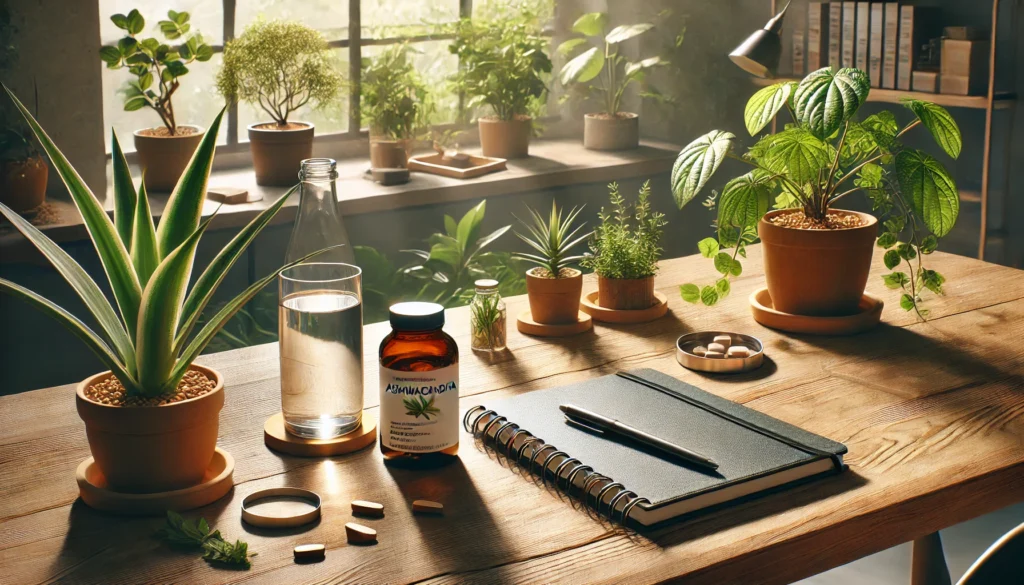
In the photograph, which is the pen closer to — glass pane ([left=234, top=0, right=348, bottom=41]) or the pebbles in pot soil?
the pebbles in pot soil

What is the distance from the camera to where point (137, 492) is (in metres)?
1.06

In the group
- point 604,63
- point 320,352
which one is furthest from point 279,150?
point 320,352

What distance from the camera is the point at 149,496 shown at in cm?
104

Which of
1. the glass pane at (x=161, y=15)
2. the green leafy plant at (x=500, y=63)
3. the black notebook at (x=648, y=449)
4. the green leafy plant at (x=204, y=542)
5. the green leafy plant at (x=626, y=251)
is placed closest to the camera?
the green leafy plant at (x=204, y=542)

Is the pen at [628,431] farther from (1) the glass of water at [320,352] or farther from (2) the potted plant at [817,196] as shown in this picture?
(2) the potted plant at [817,196]

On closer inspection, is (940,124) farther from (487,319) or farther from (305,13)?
(305,13)

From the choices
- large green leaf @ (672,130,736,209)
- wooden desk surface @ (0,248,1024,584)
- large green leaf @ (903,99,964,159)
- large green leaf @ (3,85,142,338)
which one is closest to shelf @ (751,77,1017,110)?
large green leaf @ (903,99,964,159)

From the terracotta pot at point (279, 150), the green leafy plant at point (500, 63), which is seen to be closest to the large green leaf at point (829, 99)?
the terracotta pot at point (279, 150)

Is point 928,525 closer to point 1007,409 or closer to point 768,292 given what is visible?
point 1007,409

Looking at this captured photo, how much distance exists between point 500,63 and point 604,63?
0.59 meters

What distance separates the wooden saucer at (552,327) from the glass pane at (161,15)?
2.03 m

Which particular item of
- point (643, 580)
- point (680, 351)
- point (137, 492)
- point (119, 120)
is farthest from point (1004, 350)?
point (119, 120)

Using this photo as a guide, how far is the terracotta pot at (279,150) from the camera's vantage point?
3.15 metres

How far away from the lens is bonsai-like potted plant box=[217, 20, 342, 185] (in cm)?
310
